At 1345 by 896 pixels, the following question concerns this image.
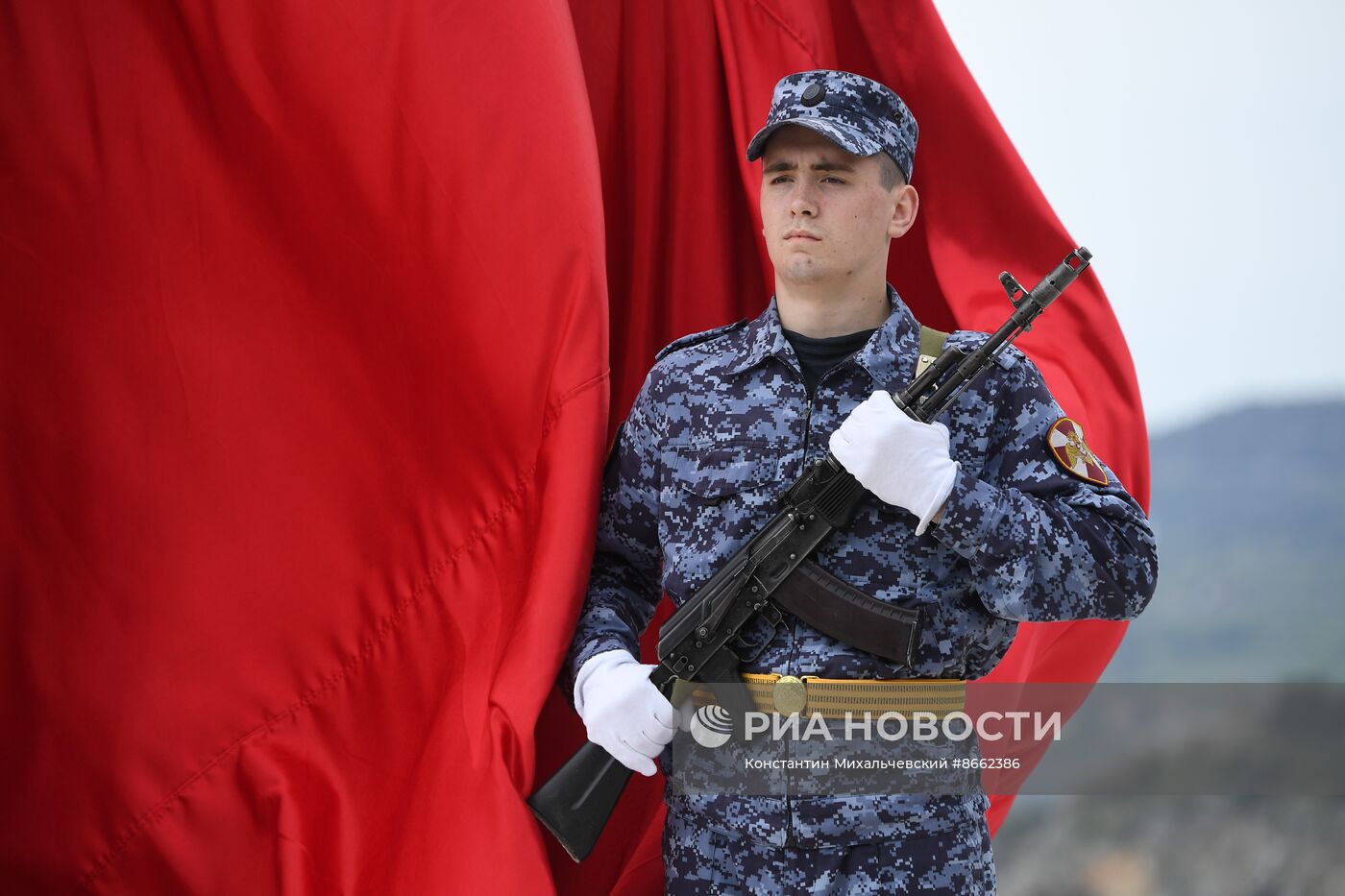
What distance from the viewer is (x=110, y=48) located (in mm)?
1747

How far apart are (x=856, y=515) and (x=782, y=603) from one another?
0.49ft

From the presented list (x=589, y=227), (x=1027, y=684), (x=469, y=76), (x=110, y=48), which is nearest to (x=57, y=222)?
(x=110, y=48)

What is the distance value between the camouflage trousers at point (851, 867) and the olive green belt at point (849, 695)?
0.51ft

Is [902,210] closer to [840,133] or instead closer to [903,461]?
[840,133]

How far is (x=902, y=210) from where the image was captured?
1.77 meters

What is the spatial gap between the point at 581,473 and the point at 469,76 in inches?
23.9

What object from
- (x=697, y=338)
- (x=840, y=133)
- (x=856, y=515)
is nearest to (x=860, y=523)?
(x=856, y=515)

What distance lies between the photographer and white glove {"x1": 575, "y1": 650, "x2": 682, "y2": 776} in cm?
155

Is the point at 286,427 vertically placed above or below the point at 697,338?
below

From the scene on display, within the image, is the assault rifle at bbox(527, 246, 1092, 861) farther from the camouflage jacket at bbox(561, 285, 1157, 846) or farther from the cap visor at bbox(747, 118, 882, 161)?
the cap visor at bbox(747, 118, 882, 161)

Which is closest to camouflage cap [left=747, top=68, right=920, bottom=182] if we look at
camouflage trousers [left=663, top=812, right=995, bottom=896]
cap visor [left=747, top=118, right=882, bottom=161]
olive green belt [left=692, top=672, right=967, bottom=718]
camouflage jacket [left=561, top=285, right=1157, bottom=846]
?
cap visor [left=747, top=118, right=882, bottom=161]

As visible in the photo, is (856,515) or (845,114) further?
(845,114)

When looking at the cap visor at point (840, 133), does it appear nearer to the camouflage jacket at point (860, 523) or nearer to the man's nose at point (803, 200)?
the man's nose at point (803, 200)

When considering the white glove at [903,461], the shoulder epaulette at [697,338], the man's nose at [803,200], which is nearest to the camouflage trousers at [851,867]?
the white glove at [903,461]
